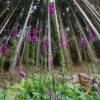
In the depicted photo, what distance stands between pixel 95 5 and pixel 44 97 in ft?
10.8

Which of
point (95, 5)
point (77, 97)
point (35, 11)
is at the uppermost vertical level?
point (95, 5)

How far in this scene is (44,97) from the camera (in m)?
3.02

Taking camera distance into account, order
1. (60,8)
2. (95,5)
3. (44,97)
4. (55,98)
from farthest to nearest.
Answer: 1. (95,5)
2. (60,8)
3. (44,97)
4. (55,98)

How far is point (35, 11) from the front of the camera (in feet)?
16.1

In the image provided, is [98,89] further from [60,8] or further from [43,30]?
[60,8]

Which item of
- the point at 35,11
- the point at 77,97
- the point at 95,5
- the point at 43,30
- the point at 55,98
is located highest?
the point at 95,5

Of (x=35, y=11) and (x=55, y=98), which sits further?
(x=35, y=11)

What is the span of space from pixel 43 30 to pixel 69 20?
1.43 ft

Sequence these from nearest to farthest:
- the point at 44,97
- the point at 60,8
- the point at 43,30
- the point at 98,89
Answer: the point at 44,97
the point at 98,89
the point at 43,30
the point at 60,8

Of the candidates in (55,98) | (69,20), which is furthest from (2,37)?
(55,98)

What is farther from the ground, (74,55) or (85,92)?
(74,55)

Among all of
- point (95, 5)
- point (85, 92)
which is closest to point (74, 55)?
point (95, 5)

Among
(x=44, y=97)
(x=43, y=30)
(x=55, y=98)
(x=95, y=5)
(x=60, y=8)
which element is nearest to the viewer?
(x=55, y=98)

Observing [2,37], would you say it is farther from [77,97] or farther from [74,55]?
[77,97]
